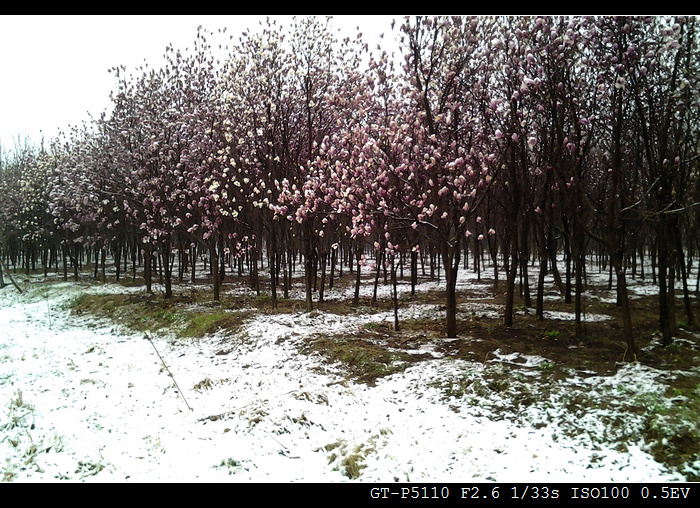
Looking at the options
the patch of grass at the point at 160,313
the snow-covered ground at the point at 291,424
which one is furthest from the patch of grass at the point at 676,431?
the patch of grass at the point at 160,313

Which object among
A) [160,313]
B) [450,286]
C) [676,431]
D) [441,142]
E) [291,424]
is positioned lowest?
[291,424]

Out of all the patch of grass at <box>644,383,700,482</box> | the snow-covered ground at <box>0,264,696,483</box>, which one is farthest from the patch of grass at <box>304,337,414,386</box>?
the patch of grass at <box>644,383,700,482</box>

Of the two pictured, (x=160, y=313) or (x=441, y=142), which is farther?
(x=160, y=313)

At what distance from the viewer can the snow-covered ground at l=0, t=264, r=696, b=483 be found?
6285mm

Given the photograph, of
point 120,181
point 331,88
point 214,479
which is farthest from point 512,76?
point 120,181

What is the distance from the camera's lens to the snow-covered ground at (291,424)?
6285 millimetres

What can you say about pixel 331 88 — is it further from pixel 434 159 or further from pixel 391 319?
pixel 391 319

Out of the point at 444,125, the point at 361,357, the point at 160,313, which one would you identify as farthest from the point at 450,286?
the point at 160,313

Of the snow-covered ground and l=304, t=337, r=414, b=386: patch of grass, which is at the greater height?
l=304, t=337, r=414, b=386: patch of grass

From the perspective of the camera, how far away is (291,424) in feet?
25.8

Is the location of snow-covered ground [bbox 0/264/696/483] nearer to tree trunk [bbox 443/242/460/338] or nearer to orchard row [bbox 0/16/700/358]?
tree trunk [bbox 443/242/460/338]

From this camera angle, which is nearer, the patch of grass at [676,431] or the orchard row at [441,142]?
the patch of grass at [676,431]

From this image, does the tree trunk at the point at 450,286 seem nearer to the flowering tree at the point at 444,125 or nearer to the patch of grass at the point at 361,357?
the flowering tree at the point at 444,125

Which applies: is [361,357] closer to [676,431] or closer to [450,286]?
[450,286]
